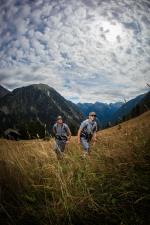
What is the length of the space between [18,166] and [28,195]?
76 centimetres

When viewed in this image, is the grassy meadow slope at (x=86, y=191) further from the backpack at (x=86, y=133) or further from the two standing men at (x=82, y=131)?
the backpack at (x=86, y=133)

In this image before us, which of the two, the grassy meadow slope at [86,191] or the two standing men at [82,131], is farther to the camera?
the two standing men at [82,131]

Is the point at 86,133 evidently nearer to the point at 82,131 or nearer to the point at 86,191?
the point at 82,131

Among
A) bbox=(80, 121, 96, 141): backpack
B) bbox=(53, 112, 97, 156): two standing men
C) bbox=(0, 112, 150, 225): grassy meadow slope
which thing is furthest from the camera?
bbox=(80, 121, 96, 141): backpack

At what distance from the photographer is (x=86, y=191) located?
10.1 feet

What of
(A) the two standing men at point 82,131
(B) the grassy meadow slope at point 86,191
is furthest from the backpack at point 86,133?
(B) the grassy meadow slope at point 86,191

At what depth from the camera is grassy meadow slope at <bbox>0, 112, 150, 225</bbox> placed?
2.63 meters

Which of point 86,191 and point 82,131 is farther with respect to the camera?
point 82,131

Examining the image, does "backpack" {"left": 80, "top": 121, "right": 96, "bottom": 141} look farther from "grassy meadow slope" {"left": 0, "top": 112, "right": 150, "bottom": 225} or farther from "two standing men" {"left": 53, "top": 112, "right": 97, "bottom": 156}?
"grassy meadow slope" {"left": 0, "top": 112, "right": 150, "bottom": 225}

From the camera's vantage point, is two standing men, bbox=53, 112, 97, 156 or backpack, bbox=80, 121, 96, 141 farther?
backpack, bbox=80, 121, 96, 141

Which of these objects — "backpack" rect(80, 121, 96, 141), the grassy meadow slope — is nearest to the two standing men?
"backpack" rect(80, 121, 96, 141)

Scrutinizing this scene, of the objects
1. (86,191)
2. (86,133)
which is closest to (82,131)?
(86,133)

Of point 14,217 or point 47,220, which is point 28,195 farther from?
point 47,220

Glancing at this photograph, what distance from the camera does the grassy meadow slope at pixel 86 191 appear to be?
2.63 m
